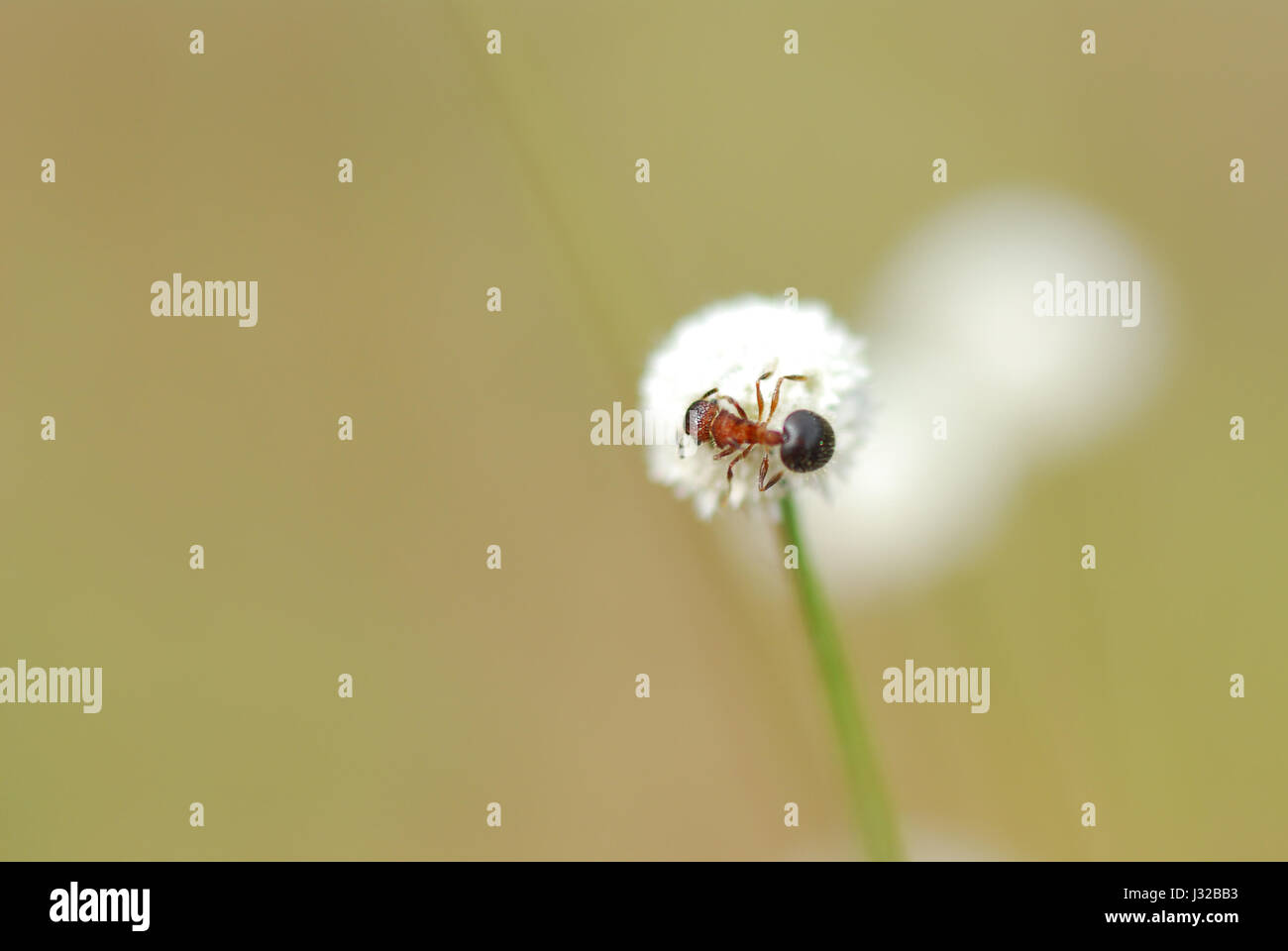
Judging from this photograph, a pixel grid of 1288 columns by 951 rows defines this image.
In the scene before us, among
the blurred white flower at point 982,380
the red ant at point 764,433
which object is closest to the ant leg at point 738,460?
the red ant at point 764,433

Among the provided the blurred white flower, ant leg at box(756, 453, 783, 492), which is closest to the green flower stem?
ant leg at box(756, 453, 783, 492)

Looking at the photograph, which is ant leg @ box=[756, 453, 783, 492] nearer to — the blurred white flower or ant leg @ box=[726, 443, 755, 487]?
ant leg @ box=[726, 443, 755, 487]

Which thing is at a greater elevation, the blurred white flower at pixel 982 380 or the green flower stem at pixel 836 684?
the blurred white flower at pixel 982 380

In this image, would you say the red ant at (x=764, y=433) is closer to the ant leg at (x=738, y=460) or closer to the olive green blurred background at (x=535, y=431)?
the ant leg at (x=738, y=460)

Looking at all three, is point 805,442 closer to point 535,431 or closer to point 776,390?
point 776,390

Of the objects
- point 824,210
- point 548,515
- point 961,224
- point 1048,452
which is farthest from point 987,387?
point 548,515

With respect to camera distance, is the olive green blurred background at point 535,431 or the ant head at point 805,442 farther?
the olive green blurred background at point 535,431

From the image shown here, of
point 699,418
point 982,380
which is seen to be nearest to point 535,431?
point 982,380

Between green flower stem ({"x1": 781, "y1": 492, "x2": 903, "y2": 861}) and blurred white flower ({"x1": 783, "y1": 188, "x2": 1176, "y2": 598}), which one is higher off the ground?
blurred white flower ({"x1": 783, "y1": 188, "x2": 1176, "y2": 598})
